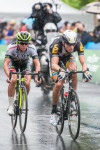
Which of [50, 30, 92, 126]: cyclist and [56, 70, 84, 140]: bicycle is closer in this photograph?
[56, 70, 84, 140]: bicycle

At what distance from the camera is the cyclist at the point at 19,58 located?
33.4 ft

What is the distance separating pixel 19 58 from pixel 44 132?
62.7 inches

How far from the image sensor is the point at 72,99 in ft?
31.0

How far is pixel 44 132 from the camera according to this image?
32.8ft

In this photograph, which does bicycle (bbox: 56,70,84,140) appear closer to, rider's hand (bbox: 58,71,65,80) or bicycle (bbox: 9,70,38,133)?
rider's hand (bbox: 58,71,65,80)

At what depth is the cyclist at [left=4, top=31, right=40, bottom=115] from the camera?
1020cm

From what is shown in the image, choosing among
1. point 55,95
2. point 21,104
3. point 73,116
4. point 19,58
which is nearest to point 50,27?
point 19,58

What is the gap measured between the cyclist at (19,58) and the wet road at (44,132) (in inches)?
28.9

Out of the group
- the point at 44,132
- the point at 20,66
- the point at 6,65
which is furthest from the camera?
the point at 20,66

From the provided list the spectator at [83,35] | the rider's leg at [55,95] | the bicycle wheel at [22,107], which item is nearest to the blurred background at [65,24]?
the spectator at [83,35]

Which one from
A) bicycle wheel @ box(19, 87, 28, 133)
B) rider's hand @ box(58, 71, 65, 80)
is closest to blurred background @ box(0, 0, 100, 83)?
bicycle wheel @ box(19, 87, 28, 133)

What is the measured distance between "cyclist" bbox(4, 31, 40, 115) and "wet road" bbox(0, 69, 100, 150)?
28.9 inches

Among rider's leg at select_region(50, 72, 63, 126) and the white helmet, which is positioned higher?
the white helmet

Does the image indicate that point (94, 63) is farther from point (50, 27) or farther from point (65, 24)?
point (65, 24)
